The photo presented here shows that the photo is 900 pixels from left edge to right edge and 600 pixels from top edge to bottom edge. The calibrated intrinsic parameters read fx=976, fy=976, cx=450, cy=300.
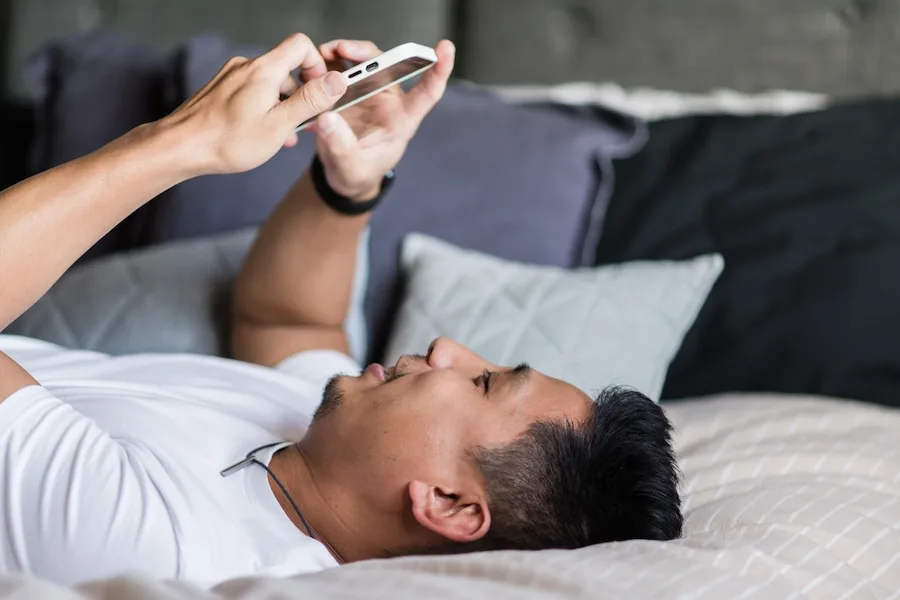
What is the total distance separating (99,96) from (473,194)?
29.5 inches

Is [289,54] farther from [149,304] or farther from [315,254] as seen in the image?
[149,304]

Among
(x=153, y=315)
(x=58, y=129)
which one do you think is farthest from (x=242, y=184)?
(x=58, y=129)

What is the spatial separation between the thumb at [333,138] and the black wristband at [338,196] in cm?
6

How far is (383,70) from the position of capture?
1.06m

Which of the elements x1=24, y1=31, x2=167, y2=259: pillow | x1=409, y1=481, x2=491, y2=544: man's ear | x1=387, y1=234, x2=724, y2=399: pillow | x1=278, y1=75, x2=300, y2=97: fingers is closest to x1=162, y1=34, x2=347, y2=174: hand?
x1=278, y1=75, x2=300, y2=97: fingers

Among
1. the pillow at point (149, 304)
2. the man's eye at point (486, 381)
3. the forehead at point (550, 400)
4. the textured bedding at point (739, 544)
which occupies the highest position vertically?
the pillow at point (149, 304)

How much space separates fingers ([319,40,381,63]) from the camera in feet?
3.82

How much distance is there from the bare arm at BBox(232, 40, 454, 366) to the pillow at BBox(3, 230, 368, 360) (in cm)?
5

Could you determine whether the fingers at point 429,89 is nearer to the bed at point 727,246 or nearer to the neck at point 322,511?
the bed at point 727,246

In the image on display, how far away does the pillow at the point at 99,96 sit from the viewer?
1.80m

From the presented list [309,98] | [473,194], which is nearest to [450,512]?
[309,98]

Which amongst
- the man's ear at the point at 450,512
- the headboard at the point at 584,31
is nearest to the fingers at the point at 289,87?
the man's ear at the point at 450,512

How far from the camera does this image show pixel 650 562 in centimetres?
81

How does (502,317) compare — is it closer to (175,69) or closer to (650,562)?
(650,562)
